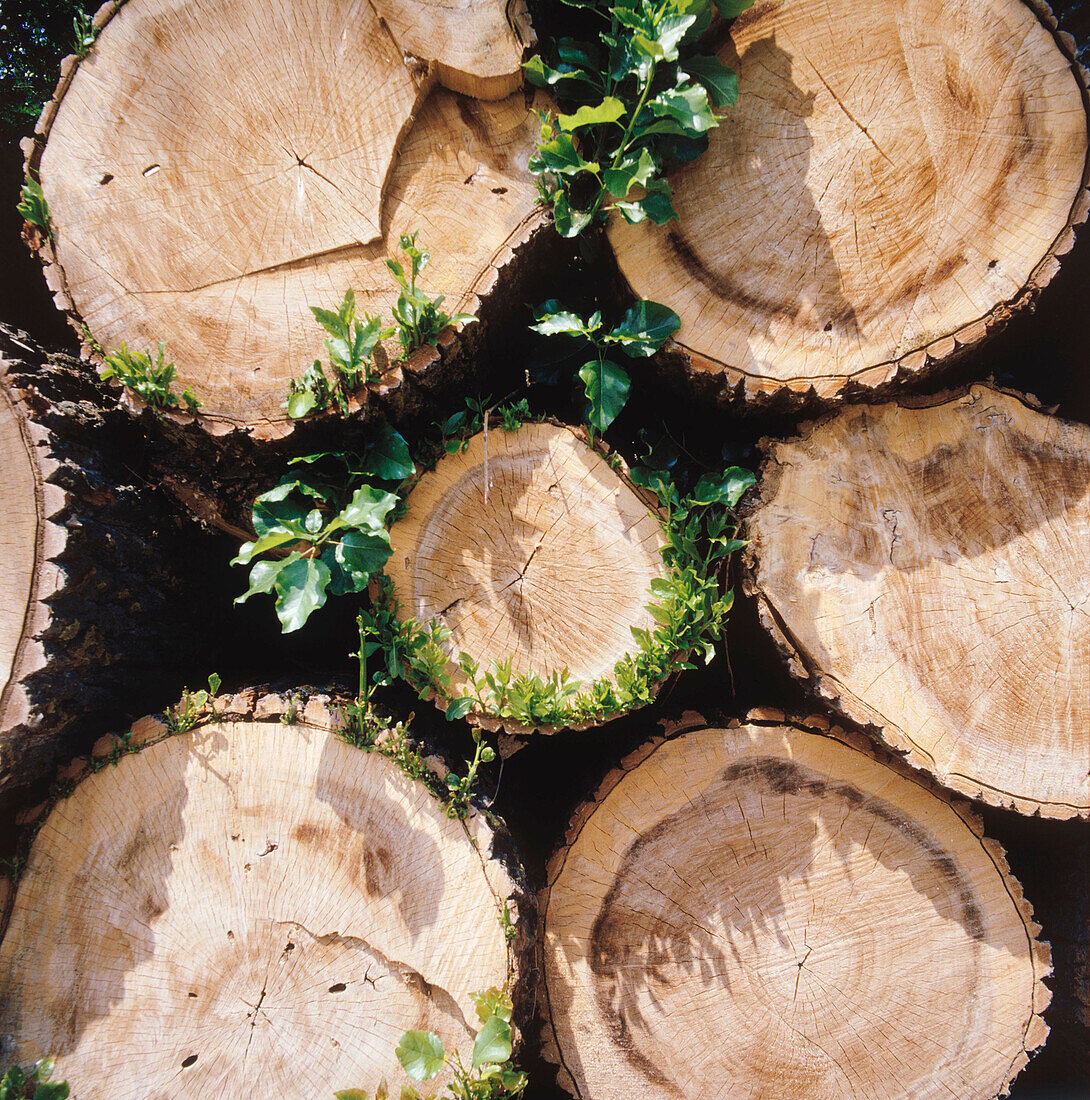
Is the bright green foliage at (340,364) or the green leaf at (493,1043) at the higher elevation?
the bright green foliage at (340,364)

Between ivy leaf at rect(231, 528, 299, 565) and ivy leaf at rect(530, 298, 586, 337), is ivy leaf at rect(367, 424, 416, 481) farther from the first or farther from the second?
ivy leaf at rect(530, 298, 586, 337)

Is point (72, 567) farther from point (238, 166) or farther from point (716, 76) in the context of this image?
point (716, 76)

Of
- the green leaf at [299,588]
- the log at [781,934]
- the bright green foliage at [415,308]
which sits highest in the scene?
the bright green foliage at [415,308]

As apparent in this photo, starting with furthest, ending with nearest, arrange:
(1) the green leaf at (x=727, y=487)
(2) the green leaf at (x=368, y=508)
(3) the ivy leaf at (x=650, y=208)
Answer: (1) the green leaf at (x=727, y=487) → (3) the ivy leaf at (x=650, y=208) → (2) the green leaf at (x=368, y=508)

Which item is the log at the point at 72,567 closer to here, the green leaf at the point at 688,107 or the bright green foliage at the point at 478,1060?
the bright green foliage at the point at 478,1060

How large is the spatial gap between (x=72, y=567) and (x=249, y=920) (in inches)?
36.1

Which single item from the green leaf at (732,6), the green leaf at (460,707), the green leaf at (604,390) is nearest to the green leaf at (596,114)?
the green leaf at (732,6)

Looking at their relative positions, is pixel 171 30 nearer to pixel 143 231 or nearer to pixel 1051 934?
pixel 143 231

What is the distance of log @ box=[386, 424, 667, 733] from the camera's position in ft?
5.54

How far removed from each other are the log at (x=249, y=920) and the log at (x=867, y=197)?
4.50 feet

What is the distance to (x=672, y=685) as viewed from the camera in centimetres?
182

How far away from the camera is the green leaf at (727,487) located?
1752 mm

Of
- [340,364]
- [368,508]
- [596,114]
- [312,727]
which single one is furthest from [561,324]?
[312,727]

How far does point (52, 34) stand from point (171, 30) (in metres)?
0.79
